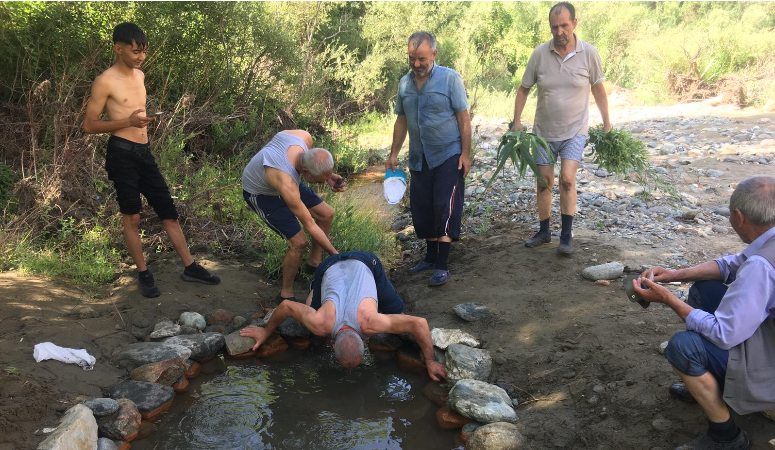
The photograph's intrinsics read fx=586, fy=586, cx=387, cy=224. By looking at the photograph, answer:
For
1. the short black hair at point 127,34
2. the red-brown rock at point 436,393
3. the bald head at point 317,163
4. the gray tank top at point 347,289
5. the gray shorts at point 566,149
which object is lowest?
the red-brown rock at point 436,393

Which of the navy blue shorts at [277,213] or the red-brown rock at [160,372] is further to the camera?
the navy blue shorts at [277,213]

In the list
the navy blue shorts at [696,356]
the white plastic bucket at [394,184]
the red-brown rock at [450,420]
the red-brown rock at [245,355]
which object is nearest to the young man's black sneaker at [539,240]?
the white plastic bucket at [394,184]

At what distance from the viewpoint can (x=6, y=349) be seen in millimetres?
3732

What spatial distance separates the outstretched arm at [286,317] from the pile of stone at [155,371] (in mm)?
77

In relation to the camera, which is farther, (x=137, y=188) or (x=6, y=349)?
(x=137, y=188)

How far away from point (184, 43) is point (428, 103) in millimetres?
4377

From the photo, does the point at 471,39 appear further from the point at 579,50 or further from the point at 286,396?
the point at 286,396

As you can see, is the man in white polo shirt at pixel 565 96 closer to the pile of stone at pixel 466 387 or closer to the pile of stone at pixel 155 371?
the pile of stone at pixel 466 387

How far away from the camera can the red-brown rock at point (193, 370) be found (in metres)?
4.09

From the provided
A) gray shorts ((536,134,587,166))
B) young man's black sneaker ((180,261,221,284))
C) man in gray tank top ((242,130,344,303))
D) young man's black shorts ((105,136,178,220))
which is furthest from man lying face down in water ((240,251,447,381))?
gray shorts ((536,134,587,166))

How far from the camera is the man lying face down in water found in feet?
12.2

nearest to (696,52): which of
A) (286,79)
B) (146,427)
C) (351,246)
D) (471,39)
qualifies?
(471,39)

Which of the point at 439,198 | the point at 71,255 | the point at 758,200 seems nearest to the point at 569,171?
the point at 439,198

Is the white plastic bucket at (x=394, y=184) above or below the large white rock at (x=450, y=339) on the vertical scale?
above
